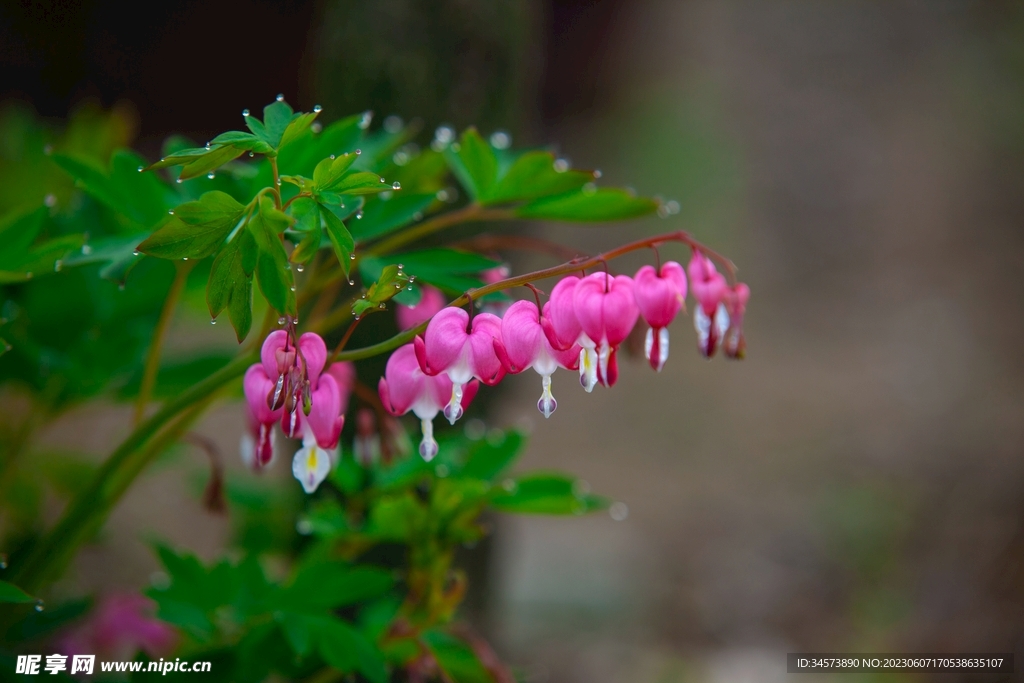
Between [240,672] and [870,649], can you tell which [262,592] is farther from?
[870,649]

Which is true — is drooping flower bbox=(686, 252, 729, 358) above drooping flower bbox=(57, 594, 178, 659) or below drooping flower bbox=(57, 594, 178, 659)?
above

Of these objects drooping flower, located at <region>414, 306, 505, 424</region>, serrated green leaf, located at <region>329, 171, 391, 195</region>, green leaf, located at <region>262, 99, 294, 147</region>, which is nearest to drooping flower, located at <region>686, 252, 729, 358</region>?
drooping flower, located at <region>414, 306, 505, 424</region>

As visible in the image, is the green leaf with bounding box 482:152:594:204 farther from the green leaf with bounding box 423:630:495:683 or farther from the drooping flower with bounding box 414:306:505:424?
the green leaf with bounding box 423:630:495:683

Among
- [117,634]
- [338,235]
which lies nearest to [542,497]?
[338,235]

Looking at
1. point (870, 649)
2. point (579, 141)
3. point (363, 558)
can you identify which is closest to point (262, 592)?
point (363, 558)

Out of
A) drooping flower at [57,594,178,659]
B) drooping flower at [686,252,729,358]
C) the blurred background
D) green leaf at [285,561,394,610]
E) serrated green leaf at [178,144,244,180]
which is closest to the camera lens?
serrated green leaf at [178,144,244,180]

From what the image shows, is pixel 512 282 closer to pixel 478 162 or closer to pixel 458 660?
pixel 478 162
